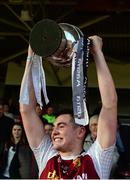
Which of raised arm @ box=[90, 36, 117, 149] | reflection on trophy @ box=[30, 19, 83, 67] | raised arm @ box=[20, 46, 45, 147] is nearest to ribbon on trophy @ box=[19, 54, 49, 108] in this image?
raised arm @ box=[20, 46, 45, 147]

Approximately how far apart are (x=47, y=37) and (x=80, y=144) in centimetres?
54

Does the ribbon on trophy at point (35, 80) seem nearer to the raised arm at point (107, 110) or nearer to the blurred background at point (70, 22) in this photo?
the raised arm at point (107, 110)

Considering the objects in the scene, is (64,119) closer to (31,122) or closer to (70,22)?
(31,122)

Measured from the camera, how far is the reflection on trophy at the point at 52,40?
2.18 metres

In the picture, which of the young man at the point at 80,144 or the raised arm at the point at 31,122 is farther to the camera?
the raised arm at the point at 31,122

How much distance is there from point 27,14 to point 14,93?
3.24 meters

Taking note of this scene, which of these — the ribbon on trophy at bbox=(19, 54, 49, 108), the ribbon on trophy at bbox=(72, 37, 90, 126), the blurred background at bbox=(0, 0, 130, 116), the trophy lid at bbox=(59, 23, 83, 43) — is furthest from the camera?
the blurred background at bbox=(0, 0, 130, 116)

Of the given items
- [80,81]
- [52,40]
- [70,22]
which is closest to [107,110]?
[80,81]

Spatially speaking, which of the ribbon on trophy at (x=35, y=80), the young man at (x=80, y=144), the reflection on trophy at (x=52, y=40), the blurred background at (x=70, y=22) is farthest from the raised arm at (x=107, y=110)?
the blurred background at (x=70, y=22)

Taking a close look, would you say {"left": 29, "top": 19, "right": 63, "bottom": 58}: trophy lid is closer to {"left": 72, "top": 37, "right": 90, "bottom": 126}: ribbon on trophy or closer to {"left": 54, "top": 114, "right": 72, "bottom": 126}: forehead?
{"left": 72, "top": 37, "right": 90, "bottom": 126}: ribbon on trophy

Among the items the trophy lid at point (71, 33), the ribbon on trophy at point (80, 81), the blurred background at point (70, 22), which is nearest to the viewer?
the ribbon on trophy at point (80, 81)

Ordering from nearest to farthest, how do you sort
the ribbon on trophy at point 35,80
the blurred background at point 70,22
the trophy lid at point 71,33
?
the trophy lid at point 71,33
the ribbon on trophy at point 35,80
the blurred background at point 70,22

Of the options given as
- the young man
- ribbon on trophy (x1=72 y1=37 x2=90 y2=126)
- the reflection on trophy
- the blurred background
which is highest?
the blurred background

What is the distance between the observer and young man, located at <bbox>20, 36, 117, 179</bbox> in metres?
2.15
